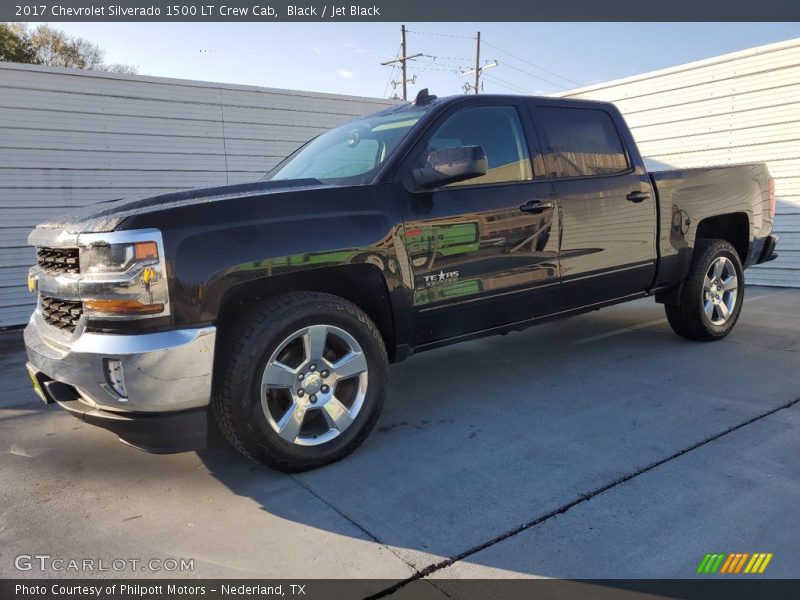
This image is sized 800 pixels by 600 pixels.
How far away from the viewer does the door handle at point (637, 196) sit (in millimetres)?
4418

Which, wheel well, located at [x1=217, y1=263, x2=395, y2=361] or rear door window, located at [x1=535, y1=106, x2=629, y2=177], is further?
rear door window, located at [x1=535, y1=106, x2=629, y2=177]

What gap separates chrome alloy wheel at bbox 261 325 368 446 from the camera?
9.53 feet

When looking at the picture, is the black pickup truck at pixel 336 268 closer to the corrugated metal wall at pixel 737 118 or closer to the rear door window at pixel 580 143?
the rear door window at pixel 580 143

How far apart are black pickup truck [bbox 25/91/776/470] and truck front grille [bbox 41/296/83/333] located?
2 centimetres

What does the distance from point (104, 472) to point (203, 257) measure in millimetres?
1415

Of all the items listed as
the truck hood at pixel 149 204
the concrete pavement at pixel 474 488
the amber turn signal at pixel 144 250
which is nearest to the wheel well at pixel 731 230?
the concrete pavement at pixel 474 488

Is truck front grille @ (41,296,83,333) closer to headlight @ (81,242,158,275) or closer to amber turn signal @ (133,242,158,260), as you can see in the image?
headlight @ (81,242,158,275)

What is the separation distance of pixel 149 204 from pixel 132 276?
1.68 feet

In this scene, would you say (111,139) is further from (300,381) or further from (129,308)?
(300,381)

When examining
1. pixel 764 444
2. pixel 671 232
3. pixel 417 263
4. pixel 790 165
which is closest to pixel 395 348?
pixel 417 263

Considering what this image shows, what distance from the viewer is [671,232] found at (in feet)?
15.4

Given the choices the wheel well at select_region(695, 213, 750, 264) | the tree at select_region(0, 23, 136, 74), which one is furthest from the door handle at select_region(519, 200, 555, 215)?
the tree at select_region(0, 23, 136, 74)

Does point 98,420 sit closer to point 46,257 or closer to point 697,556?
point 46,257

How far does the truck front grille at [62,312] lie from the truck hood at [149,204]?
1.17ft
